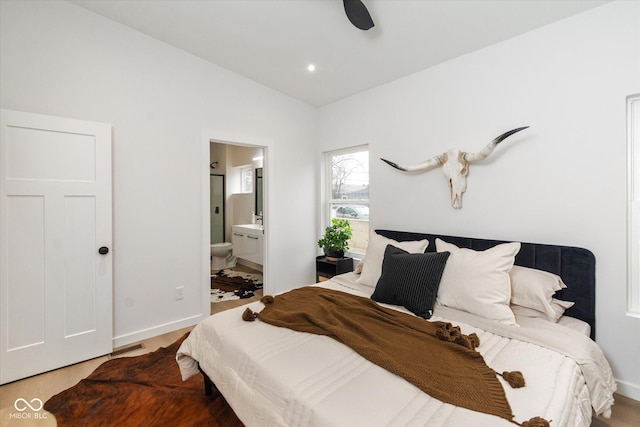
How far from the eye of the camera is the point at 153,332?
2854mm

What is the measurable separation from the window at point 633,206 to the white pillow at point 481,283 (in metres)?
0.77

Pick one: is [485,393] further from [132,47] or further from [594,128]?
[132,47]

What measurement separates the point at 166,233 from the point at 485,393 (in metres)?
2.89

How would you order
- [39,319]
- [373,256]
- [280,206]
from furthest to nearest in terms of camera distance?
[280,206], [373,256], [39,319]

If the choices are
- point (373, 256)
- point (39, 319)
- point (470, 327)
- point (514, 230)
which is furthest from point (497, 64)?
point (39, 319)

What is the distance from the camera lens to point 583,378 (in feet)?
4.70

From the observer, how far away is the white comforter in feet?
3.52

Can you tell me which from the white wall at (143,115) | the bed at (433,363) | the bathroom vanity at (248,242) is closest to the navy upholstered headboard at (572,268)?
the bed at (433,363)

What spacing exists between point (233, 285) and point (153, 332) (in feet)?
5.16

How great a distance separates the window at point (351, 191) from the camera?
3.79 m

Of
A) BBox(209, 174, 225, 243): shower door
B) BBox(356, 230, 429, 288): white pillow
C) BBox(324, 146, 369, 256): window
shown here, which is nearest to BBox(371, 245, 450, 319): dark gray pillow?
BBox(356, 230, 429, 288): white pillow

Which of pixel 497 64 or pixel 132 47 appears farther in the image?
pixel 132 47

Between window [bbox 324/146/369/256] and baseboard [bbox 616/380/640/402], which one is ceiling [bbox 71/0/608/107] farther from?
baseboard [bbox 616/380/640/402]

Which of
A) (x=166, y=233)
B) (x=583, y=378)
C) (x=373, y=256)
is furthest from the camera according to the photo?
(x=166, y=233)
